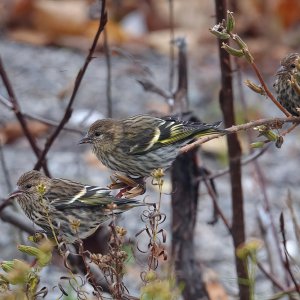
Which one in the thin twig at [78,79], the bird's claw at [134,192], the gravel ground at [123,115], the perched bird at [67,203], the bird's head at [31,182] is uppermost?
the gravel ground at [123,115]

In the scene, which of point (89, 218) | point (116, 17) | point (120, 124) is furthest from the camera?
point (116, 17)

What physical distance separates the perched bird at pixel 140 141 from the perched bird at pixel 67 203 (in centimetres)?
41

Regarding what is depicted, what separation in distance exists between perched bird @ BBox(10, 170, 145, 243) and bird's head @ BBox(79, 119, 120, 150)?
1.66ft

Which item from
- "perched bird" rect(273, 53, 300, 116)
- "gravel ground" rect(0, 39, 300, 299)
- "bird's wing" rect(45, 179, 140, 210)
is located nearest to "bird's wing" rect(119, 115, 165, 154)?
"bird's wing" rect(45, 179, 140, 210)

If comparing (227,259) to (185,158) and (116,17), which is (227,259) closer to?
(185,158)

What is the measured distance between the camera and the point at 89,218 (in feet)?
11.9

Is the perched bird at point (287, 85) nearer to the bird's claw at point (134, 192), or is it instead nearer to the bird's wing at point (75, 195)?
the bird's claw at point (134, 192)

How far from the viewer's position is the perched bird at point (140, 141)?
4086 mm

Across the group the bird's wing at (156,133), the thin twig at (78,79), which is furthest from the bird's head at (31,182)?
the bird's wing at (156,133)

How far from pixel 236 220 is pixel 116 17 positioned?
231 inches

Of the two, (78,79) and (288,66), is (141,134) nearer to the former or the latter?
(78,79)

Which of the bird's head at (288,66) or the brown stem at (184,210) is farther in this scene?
the brown stem at (184,210)

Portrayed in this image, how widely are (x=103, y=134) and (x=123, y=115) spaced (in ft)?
11.3

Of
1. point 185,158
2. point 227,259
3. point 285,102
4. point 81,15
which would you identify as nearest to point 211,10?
point 81,15
